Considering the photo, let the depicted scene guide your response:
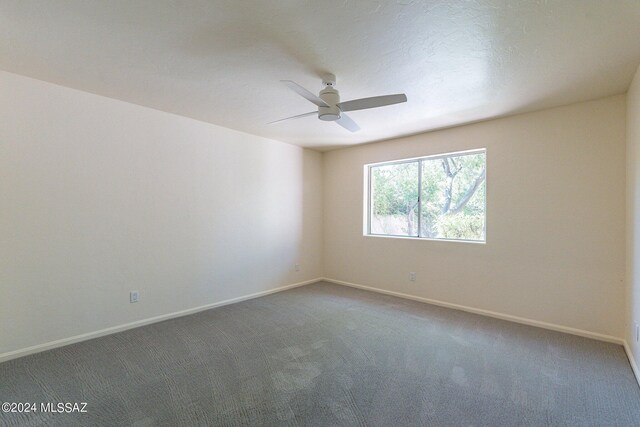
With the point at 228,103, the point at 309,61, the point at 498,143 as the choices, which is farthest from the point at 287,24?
the point at 498,143

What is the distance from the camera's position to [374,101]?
2336 mm

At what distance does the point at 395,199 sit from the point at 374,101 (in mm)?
2531

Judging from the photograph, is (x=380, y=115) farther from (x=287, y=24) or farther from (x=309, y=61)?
(x=287, y=24)

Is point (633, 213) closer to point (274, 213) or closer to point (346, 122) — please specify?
point (346, 122)

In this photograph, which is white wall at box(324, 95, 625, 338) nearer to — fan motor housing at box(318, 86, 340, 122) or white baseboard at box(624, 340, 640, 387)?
white baseboard at box(624, 340, 640, 387)

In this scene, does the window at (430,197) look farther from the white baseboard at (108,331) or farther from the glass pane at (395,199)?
the white baseboard at (108,331)

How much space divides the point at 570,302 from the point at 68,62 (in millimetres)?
5046

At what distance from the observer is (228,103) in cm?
310

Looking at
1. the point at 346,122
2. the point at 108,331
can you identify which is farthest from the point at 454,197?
the point at 108,331

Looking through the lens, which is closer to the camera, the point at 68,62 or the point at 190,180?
the point at 68,62

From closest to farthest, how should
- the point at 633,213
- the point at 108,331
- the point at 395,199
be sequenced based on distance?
the point at 633,213 < the point at 108,331 < the point at 395,199

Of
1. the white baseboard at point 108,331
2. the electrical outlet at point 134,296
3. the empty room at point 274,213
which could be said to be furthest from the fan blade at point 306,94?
the white baseboard at point 108,331

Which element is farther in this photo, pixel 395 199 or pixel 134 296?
pixel 395 199

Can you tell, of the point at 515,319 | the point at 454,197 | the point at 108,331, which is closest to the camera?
the point at 108,331
